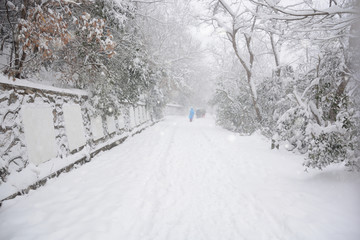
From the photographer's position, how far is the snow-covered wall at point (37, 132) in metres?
3.40

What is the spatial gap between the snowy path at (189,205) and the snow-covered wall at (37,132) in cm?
39

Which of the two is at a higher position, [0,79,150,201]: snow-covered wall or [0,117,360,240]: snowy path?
[0,79,150,201]: snow-covered wall

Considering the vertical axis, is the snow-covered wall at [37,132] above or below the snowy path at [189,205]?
above

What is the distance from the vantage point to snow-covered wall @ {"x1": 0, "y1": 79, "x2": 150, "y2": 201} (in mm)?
Result: 3400

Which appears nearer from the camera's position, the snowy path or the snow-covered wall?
the snowy path

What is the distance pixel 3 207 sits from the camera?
121 inches

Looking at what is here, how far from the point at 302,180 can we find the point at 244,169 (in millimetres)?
1417

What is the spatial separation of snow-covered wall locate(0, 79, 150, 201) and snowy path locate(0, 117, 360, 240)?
1.27 ft

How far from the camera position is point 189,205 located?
3.37 metres

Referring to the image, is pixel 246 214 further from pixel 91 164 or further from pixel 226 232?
pixel 91 164

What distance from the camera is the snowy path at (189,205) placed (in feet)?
8.55

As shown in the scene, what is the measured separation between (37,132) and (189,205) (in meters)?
3.61

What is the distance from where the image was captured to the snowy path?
2.61 metres

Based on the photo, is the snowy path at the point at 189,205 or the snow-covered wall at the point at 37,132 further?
the snow-covered wall at the point at 37,132
